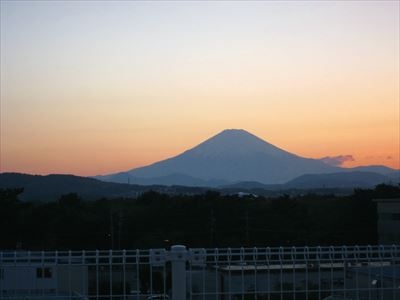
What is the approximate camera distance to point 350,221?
1828 inches

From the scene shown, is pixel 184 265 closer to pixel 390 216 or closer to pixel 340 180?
pixel 390 216

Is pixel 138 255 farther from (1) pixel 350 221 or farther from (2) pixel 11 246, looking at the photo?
(1) pixel 350 221

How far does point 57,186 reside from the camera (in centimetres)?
8050

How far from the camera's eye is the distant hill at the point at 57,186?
7418cm

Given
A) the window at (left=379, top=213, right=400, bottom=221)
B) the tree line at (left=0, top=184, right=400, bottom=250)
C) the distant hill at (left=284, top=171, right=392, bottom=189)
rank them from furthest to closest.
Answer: the distant hill at (left=284, top=171, right=392, bottom=189) → the tree line at (left=0, top=184, right=400, bottom=250) → the window at (left=379, top=213, right=400, bottom=221)

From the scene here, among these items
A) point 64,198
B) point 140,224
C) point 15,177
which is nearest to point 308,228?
point 140,224

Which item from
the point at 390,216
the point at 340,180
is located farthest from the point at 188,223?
the point at 340,180

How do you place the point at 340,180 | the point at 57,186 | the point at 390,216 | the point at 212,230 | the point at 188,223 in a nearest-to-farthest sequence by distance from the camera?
the point at 390,216
the point at 212,230
the point at 188,223
the point at 57,186
the point at 340,180

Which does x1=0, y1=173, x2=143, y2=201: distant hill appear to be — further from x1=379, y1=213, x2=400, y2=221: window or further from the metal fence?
the metal fence

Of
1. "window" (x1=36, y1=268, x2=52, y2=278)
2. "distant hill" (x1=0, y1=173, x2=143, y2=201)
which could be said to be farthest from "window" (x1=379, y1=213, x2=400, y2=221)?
"distant hill" (x1=0, y1=173, x2=143, y2=201)

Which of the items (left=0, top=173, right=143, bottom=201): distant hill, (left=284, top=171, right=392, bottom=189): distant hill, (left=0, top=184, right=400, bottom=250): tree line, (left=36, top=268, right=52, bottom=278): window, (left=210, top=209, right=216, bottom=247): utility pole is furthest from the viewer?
(left=284, top=171, right=392, bottom=189): distant hill

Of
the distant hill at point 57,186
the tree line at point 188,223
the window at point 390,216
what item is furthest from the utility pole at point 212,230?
the distant hill at point 57,186

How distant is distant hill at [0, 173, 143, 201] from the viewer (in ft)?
243

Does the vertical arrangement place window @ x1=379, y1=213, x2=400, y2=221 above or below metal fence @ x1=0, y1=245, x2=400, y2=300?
below
